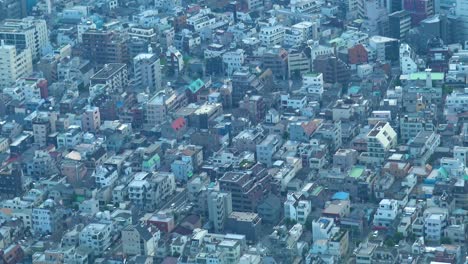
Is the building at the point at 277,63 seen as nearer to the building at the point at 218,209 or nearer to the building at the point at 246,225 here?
the building at the point at 218,209

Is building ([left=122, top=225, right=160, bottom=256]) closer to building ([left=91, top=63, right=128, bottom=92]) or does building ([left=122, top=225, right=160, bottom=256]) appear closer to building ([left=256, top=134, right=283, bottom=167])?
building ([left=256, top=134, right=283, bottom=167])

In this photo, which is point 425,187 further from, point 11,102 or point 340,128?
point 11,102

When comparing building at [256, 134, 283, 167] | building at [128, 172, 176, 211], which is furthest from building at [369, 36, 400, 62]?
building at [128, 172, 176, 211]

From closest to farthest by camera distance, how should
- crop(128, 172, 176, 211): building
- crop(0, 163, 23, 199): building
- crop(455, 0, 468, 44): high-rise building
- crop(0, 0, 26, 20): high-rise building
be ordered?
1. crop(128, 172, 176, 211): building
2. crop(0, 163, 23, 199): building
3. crop(455, 0, 468, 44): high-rise building
4. crop(0, 0, 26, 20): high-rise building

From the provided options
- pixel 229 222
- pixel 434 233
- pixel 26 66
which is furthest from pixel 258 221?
pixel 26 66

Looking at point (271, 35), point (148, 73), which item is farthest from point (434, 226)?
point (271, 35)
